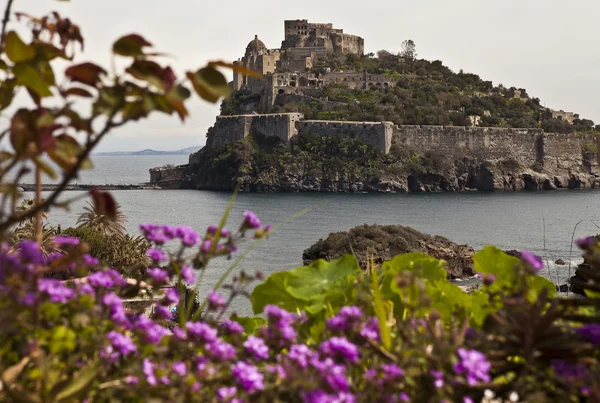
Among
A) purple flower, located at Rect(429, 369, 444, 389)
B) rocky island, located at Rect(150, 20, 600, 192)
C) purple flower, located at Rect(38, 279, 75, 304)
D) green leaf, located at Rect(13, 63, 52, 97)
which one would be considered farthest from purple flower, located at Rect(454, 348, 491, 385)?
rocky island, located at Rect(150, 20, 600, 192)

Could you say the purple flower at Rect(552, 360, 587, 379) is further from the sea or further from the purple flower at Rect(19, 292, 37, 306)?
the sea

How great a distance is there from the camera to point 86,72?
143 cm

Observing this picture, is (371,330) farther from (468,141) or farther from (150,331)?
(468,141)

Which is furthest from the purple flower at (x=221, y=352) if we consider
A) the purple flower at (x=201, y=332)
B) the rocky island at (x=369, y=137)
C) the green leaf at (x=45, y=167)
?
the rocky island at (x=369, y=137)

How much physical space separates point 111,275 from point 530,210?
2298 inches

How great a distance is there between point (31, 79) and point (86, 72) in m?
0.26

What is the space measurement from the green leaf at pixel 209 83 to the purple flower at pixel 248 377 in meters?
0.50

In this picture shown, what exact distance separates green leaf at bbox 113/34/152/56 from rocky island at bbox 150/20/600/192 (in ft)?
224

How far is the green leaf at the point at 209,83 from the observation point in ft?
4.52

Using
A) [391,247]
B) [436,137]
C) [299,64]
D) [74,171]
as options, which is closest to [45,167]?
[74,171]

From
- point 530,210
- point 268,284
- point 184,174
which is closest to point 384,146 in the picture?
point 530,210

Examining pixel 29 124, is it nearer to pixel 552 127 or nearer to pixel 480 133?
pixel 480 133

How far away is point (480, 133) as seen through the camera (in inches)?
3000

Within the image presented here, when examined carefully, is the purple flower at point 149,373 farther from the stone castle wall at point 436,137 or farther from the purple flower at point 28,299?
the stone castle wall at point 436,137
